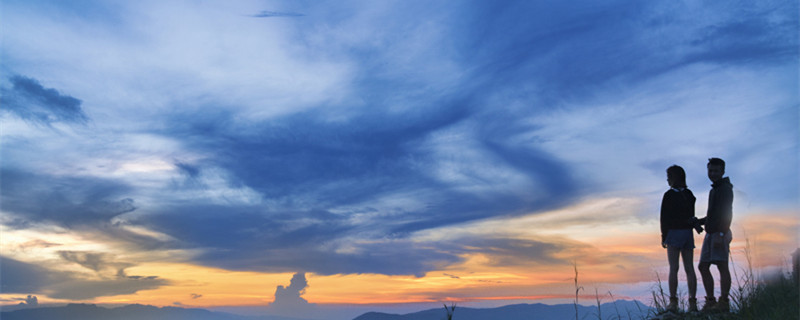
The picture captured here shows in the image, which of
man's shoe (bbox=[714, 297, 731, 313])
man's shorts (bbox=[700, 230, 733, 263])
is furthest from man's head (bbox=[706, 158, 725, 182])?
man's shoe (bbox=[714, 297, 731, 313])

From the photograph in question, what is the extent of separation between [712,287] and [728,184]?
185cm

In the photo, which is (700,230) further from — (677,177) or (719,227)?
(677,177)

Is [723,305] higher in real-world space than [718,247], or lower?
lower

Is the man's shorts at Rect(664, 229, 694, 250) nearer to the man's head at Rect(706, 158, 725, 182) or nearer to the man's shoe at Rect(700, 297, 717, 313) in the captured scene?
the man's shoe at Rect(700, 297, 717, 313)

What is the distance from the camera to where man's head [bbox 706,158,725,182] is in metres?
8.73

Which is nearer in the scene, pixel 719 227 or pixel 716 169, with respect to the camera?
pixel 719 227

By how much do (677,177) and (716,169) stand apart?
0.76 metres

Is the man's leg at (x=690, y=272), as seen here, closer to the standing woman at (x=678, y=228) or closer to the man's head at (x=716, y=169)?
the standing woman at (x=678, y=228)

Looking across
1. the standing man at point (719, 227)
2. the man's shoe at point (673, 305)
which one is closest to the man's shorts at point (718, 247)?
the standing man at point (719, 227)

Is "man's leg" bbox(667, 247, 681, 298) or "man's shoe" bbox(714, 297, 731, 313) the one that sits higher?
"man's leg" bbox(667, 247, 681, 298)

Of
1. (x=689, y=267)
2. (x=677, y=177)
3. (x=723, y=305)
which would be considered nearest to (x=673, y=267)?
(x=689, y=267)

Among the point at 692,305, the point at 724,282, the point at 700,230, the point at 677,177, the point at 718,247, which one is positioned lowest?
the point at 692,305

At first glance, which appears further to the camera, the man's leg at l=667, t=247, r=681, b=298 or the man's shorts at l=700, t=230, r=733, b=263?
the man's leg at l=667, t=247, r=681, b=298

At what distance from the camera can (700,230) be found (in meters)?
9.01
